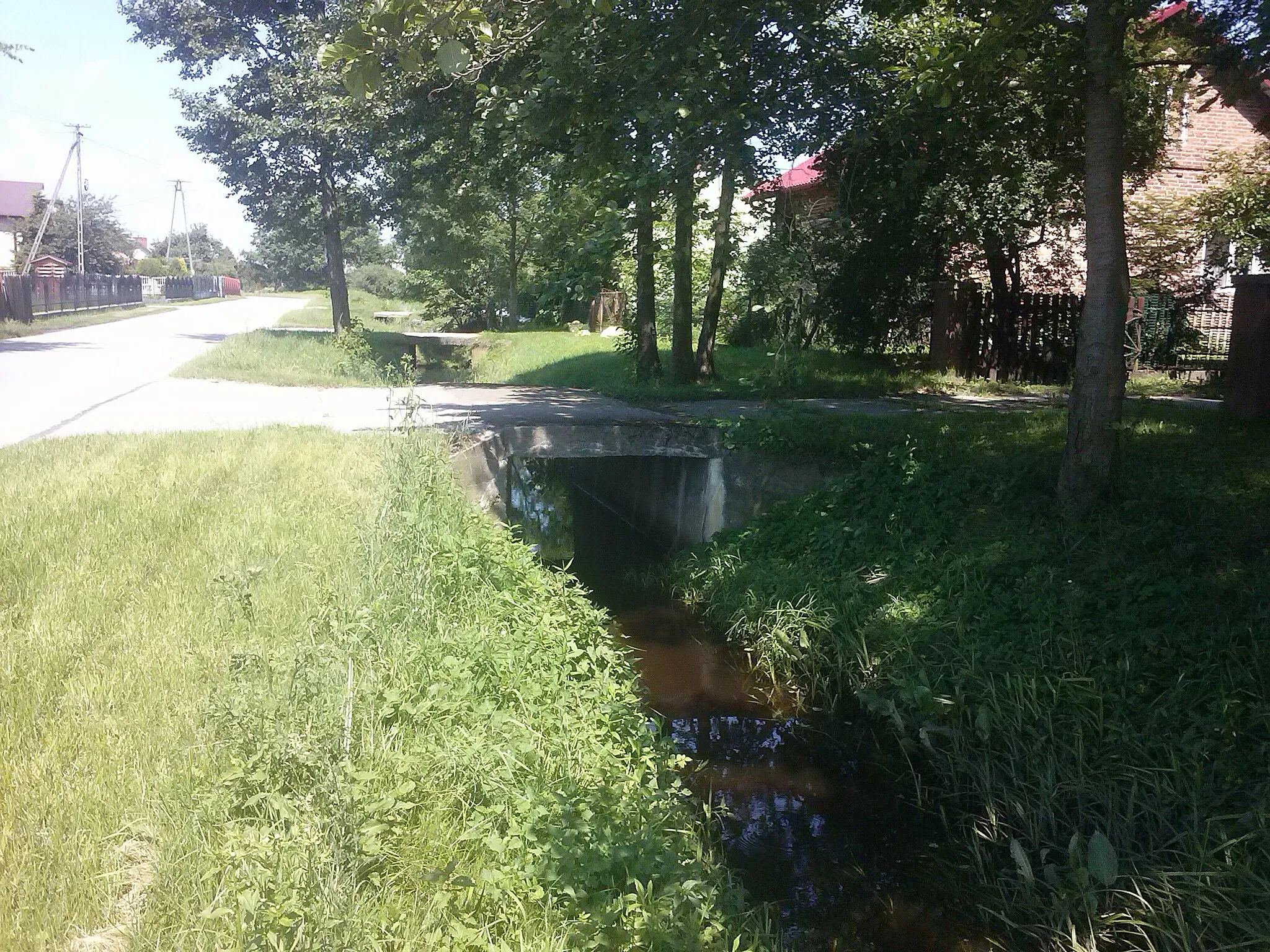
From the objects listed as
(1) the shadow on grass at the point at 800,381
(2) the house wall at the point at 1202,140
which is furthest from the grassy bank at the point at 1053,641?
(2) the house wall at the point at 1202,140

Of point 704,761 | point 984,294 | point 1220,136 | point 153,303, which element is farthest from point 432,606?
point 153,303

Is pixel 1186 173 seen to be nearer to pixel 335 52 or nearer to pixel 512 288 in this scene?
pixel 512 288

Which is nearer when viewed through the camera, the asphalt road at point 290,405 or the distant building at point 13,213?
the asphalt road at point 290,405

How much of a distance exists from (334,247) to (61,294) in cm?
1761

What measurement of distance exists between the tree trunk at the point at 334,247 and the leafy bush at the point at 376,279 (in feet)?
126

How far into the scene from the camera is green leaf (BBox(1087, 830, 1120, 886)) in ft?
17.5

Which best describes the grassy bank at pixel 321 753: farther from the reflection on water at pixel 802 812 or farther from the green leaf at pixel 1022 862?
the green leaf at pixel 1022 862

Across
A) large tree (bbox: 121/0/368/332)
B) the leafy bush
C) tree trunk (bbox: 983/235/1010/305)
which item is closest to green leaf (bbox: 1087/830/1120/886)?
tree trunk (bbox: 983/235/1010/305)

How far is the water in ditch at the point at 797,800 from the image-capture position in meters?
5.48

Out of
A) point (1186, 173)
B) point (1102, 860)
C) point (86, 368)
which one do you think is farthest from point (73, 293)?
point (1102, 860)

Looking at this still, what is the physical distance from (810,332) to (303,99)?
15.5 metres

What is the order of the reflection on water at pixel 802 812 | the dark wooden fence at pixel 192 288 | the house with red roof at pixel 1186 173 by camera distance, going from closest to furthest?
1. the reflection on water at pixel 802 812
2. the house with red roof at pixel 1186 173
3. the dark wooden fence at pixel 192 288

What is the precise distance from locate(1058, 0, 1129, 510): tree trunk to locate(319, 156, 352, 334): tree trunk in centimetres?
2248

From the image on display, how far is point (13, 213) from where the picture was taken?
63844mm
